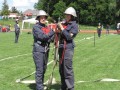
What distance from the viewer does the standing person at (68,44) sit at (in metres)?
9.20

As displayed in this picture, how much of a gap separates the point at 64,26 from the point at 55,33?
1.18ft

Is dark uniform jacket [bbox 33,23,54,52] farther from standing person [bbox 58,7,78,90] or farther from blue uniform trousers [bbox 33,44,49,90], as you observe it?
standing person [bbox 58,7,78,90]

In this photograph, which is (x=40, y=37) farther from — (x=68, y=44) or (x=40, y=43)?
(x=68, y=44)

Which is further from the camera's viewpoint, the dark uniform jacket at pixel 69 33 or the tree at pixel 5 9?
the tree at pixel 5 9

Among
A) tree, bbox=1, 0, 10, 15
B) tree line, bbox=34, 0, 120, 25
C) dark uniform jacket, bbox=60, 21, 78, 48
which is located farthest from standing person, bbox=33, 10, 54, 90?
tree, bbox=1, 0, 10, 15

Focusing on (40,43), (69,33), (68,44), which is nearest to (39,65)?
(40,43)

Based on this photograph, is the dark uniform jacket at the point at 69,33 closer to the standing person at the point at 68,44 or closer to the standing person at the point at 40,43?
the standing person at the point at 68,44

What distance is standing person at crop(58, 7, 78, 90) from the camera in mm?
9203

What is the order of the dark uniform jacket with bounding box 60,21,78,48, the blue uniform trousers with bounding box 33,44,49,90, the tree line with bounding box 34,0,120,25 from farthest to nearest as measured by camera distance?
1. the tree line with bounding box 34,0,120,25
2. the blue uniform trousers with bounding box 33,44,49,90
3. the dark uniform jacket with bounding box 60,21,78,48

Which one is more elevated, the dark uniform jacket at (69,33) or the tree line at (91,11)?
the dark uniform jacket at (69,33)

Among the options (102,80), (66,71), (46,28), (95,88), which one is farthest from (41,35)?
(102,80)

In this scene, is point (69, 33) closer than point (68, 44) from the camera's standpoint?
Yes

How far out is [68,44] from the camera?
30.7 ft

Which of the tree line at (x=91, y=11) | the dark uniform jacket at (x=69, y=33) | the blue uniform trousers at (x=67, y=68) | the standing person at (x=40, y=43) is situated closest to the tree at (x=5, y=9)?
the tree line at (x=91, y=11)
